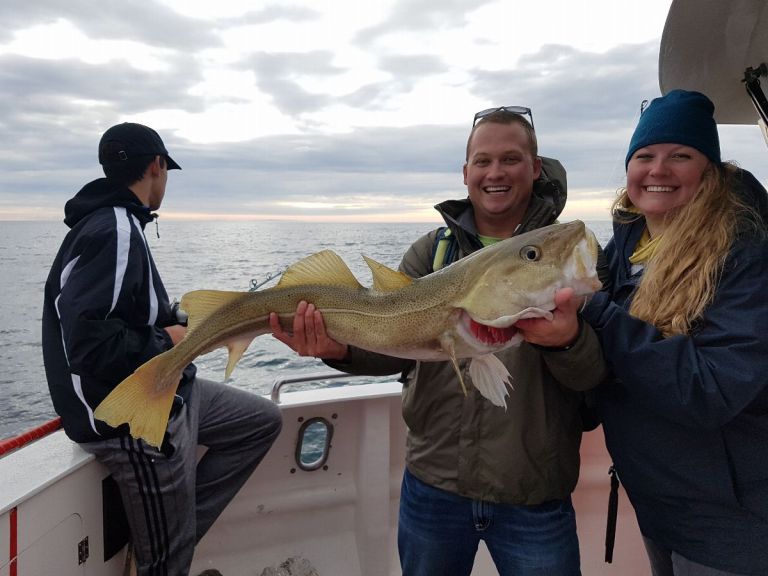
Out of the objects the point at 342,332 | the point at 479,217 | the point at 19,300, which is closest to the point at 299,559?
the point at 342,332

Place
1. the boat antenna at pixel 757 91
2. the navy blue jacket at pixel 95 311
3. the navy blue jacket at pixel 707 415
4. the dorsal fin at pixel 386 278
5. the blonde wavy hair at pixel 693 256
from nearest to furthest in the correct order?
1. the navy blue jacket at pixel 707 415
2. the blonde wavy hair at pixel 693 256
3. the dorsal fin at pixel 386 278
4. the navy blue jacket at pixel 95 311
5. the boat antenna at pixel 757 91

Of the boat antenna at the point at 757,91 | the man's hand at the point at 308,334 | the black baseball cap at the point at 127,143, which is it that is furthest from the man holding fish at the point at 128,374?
the boat antenna at the point at 757,91

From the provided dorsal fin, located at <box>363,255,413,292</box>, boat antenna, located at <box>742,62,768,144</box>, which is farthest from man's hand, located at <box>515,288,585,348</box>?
boat antenna, located at <box>742,62,768,144</box>

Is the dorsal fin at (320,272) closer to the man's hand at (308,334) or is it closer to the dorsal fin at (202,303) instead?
the man's hand at (308,334)

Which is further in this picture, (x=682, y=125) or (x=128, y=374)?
(x=128, y=374)

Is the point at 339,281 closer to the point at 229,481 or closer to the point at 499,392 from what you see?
the point at 499,392

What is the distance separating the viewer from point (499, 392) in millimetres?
2258

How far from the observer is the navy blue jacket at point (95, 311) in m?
3.17

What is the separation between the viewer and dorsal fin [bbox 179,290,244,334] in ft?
8.57

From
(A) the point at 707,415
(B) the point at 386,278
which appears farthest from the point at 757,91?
(B) the point at 386,278

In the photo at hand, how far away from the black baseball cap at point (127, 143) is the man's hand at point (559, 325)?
337 cm

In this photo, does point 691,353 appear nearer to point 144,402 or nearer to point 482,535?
point 482,535

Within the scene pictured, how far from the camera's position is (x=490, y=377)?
2.29 meters

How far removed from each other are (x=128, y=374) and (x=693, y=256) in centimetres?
318
